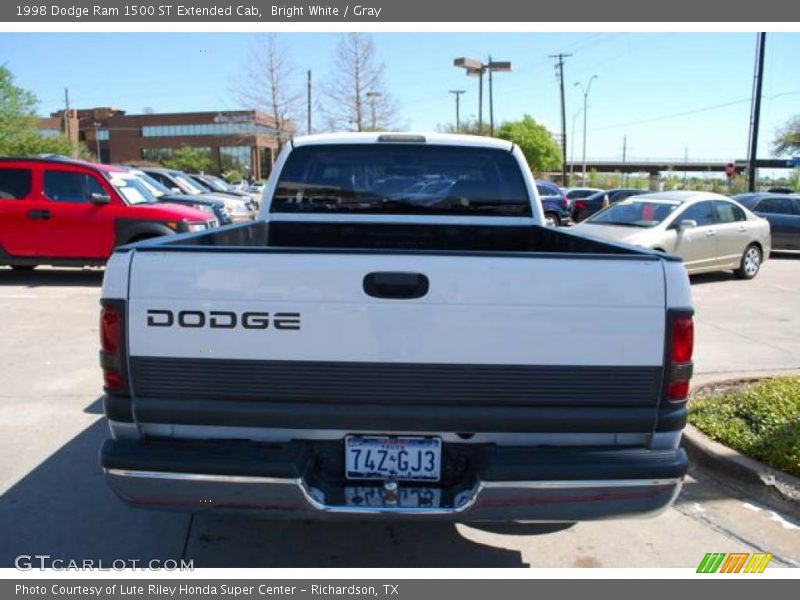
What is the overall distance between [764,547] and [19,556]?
12.6ft

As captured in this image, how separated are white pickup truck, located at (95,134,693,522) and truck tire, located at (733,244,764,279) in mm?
11605

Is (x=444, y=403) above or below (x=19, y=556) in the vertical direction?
above

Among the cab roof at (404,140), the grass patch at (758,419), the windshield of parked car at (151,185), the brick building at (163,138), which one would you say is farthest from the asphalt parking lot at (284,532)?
the brick building at (163,138)

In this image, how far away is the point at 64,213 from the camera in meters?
10.8

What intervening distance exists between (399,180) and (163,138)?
9917cm

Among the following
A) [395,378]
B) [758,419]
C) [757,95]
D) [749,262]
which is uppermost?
[757,95]

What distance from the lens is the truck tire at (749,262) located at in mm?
12820

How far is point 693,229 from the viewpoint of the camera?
Result: 38.7 feet

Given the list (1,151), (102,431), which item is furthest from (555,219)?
(1,151)

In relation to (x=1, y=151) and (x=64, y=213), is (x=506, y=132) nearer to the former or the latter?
(x=1, y=151)

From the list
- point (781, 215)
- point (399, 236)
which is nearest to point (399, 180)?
point (399, 236)

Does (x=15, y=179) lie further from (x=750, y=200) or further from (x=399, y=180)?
(x=750, y=200)

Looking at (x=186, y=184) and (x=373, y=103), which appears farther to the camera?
(x=373, y=103)

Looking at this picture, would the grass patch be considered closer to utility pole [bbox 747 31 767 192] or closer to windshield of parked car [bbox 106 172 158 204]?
windshield of parked car [bbox 106 172 158 204]
